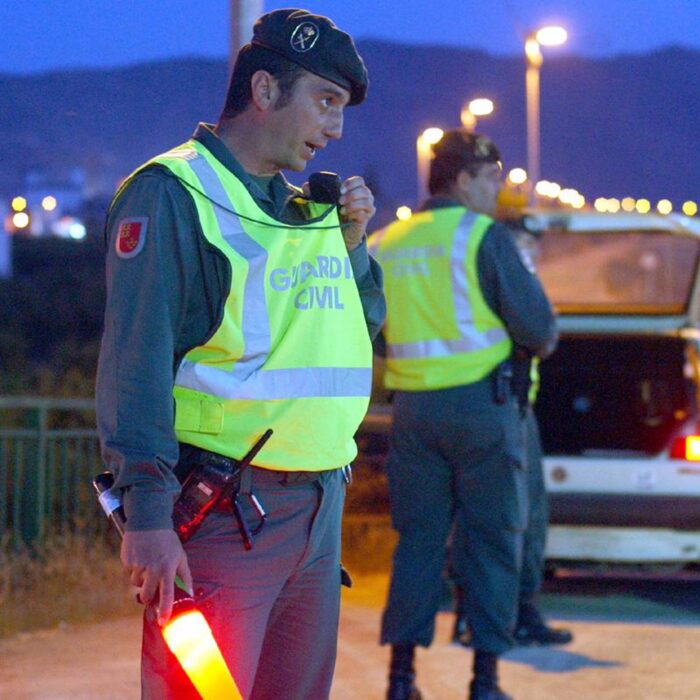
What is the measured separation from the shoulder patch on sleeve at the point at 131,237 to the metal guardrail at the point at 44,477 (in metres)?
4.88

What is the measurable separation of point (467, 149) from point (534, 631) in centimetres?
219

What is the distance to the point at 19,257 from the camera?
48.5 metres

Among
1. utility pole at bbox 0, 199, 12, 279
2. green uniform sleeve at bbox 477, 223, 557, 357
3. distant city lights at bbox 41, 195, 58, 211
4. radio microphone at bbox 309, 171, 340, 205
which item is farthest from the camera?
utility pole at bbox 0, 199, 12, 279

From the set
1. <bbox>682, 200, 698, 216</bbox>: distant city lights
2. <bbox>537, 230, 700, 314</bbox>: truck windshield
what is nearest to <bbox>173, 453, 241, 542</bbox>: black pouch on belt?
<bbox>537, 230, 700, 314</bbox>: truck windshield

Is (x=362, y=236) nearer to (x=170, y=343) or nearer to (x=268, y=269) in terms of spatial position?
(x=268, y=269)

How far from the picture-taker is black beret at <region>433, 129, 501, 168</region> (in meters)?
5.25

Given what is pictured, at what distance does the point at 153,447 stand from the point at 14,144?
675 cm

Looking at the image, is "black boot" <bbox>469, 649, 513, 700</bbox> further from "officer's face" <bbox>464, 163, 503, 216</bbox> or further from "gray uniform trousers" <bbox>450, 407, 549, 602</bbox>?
"officer's face" <bbox>464, 163, 503, 216</bbox>

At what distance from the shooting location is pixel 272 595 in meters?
2.79

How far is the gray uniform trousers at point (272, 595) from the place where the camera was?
268 centimetres

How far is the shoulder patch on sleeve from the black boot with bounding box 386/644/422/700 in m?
2.69

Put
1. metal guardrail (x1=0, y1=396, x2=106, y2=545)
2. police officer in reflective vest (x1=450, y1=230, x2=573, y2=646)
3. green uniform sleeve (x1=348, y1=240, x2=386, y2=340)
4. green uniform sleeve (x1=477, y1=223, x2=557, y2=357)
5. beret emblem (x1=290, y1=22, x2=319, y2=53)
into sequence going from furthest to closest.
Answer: metal guardrail (x1=0, y1=396, x2=106, y2=545) → police officer in reflective vest (x1=450, y1=230, x2=573, y2=646) → green uniform sleeve (x1=477, y1=223, x2=557, y2=357) → green uniform sleeve (x1=348, y1=240, x2=386, y2=340) → beret emblem (x1=290, y1=22, x2=319, y2=53)

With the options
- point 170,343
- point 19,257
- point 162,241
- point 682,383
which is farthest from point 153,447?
point 19,257

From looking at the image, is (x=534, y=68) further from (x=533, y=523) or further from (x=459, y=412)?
(x=459, y=412)
